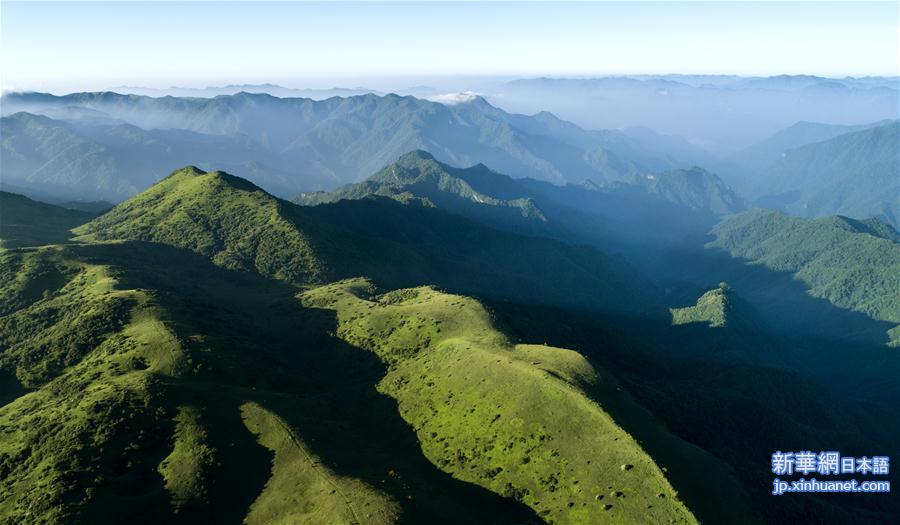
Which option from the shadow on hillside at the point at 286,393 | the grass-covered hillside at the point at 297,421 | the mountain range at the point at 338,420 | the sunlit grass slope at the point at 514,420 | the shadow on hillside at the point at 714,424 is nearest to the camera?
the grass-covered hillside at the point at 297,421

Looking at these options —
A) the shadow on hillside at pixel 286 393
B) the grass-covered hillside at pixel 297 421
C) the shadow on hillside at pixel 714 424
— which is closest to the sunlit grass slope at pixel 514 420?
the grass-covered hillside at pixel 297 421

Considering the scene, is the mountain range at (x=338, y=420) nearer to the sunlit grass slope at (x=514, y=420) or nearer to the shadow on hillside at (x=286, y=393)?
the sunlit grass slope at (x=514, y=420)

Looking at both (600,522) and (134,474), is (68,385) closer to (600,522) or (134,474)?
A: (134,474)

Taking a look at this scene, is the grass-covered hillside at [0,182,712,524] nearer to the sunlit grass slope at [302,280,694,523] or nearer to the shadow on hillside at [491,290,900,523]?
the sunlit grass slope at [302,280,694,523]

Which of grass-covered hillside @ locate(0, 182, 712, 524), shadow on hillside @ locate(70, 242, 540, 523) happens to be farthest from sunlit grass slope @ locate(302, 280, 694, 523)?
shadow on hillside @ locate(70, 242, 540, 523)

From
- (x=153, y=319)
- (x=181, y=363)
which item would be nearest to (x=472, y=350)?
(x=181, y=363)

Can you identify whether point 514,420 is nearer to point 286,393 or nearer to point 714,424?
point 286,393
